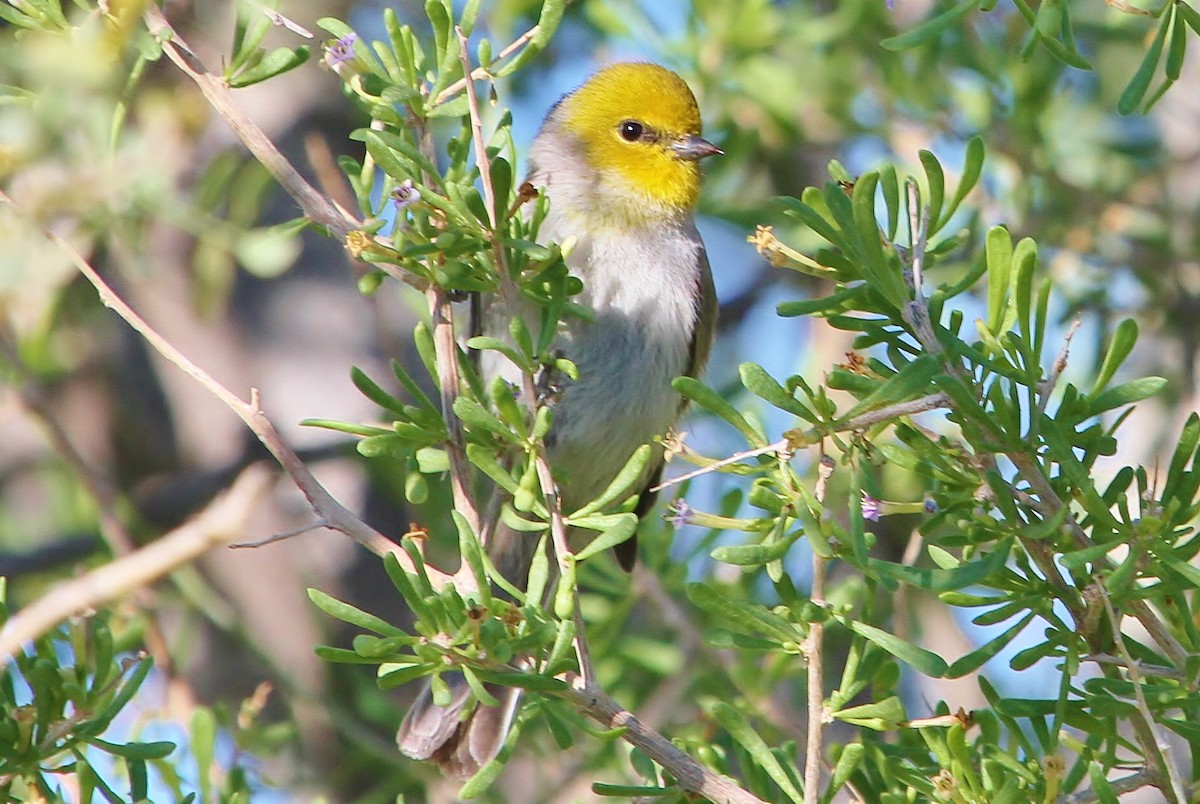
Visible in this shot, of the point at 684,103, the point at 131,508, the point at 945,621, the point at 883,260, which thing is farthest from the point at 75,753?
the point at 945,621

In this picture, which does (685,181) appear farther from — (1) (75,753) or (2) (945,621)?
(1) (75,753)

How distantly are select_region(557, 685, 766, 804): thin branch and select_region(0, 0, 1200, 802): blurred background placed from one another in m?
0.97

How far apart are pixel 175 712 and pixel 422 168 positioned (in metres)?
1.52

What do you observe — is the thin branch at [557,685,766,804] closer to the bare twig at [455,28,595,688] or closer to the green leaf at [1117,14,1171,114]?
the bare twig at [455,28,595,688]

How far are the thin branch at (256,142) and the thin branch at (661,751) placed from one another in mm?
658

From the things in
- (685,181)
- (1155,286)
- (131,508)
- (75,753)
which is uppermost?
(1155,286)

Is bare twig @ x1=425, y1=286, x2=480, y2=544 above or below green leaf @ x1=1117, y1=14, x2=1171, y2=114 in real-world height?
below

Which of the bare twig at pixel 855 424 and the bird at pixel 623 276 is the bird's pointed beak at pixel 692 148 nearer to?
the bird at pixel 623 276

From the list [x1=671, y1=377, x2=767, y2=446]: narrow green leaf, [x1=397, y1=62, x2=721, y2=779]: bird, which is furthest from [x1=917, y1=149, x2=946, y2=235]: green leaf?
[x1=397, y1=62, x2=721, y2=779]: bird

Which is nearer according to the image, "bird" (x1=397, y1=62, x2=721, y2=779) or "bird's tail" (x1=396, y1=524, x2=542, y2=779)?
"bird's tail" (x1=396, y1=524, x2=542, y2=779)

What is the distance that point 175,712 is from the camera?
112 inches

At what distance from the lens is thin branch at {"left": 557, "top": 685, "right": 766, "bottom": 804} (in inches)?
66.6

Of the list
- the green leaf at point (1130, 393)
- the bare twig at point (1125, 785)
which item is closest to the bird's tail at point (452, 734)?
the bare twig at point (1125, 785)

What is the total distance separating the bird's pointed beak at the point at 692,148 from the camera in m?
3.53
